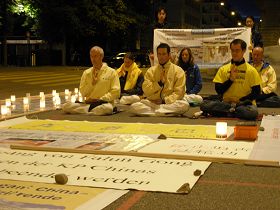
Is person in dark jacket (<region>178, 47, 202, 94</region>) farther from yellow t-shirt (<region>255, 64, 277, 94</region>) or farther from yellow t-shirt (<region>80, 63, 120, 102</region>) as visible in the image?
yellow t-shirt (<region>80, 63, 120, 102</region>)

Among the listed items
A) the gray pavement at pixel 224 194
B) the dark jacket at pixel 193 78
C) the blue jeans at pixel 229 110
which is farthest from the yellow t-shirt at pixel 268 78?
the gray pavement at pixel 224 194

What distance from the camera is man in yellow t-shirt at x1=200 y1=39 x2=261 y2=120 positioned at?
8.53 metres

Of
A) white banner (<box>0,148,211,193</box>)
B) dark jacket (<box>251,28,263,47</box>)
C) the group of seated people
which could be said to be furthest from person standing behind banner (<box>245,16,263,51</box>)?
white banner (<box>0,148,211,193</box>)

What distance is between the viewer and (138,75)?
11750 mm

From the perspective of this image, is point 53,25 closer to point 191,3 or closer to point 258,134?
point 258,134

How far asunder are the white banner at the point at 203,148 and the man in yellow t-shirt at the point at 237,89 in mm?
2388

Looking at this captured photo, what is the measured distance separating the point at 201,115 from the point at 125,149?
3.42 metres

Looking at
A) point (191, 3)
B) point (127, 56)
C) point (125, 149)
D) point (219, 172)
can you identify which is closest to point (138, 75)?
point (127, 56)

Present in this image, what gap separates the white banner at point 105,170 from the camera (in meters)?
4.50

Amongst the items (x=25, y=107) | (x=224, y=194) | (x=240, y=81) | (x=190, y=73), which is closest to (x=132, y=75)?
(x=190, y=73)

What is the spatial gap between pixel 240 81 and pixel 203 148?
9.84 feet

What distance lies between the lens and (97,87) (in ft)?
31.4

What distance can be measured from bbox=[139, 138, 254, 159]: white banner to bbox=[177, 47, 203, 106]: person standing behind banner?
4472 millimetres

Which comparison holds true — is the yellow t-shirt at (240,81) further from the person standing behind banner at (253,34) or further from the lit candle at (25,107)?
the person standing behind banner at (253,34)
